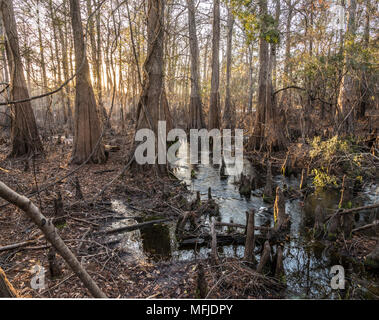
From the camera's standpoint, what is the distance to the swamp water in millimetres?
3192

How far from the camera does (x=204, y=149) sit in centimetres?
1310

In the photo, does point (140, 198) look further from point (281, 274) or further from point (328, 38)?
point (328, 38)

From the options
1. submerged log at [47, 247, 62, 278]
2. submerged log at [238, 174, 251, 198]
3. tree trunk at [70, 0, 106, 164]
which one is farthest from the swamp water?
tree trunk at [70, 0, 106, 164]

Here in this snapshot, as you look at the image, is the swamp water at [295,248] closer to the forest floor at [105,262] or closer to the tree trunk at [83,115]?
the forest floor at [105,262]

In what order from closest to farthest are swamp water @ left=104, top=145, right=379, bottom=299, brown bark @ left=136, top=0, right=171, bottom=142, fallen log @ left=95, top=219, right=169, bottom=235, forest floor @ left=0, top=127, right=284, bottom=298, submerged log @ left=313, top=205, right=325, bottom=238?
forest floor @ left=0, top=127, right=284, bottom=298 → swamp water @ left=104, top=145, right=379, bottom=299 → fallen log @ left=95, top=219, right=169, bottom=235 → submerged log @ left=313, top=205, right=325, bottom=238 → brown bark @ left=136, top=0, right=171, bottom=142

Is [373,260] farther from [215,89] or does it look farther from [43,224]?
[215,89]

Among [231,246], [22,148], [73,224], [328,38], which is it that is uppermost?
[328,38]

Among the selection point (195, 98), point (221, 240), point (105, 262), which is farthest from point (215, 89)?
point (105, 262)

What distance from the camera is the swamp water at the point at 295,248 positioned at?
126 inches

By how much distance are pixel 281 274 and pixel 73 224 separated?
131 inches

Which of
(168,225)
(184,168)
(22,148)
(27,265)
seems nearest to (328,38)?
(184,168)

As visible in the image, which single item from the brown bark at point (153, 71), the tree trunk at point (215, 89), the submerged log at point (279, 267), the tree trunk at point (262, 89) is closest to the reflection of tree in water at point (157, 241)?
the submerged log at point (279, 267)

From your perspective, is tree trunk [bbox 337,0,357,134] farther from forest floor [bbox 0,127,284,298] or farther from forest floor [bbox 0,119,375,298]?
forest floor [bbox 0,127,284,298]

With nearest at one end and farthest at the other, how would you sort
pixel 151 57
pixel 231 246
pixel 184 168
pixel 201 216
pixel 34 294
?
pixel 34 294
pixel 231 246
pixel 201 216
pixel 151 57
pixel 184 168
